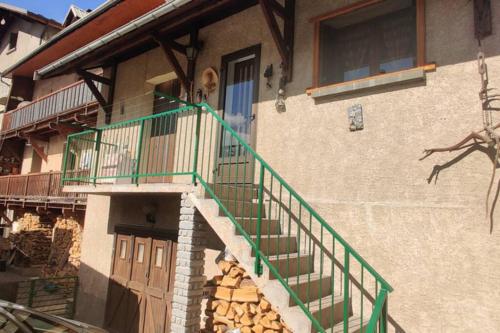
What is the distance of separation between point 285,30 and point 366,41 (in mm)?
1215

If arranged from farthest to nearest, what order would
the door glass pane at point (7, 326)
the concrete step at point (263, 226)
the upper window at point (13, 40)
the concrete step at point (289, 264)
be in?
1. the upper window at point (13, 40)
2. the concrete step at point (263, 226)
3. the concrete step at point (289, 264)
4. the door glass pane at point (7, 326)

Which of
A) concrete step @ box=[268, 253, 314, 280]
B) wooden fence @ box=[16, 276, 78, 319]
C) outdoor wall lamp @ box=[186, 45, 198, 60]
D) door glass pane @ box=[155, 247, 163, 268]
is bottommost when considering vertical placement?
wooden fence @ box=[16, 276, 78, 319]

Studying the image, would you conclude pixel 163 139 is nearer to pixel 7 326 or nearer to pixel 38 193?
pixel 7 326

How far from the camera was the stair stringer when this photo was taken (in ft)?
11.0

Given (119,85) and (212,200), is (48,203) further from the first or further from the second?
(212,200)

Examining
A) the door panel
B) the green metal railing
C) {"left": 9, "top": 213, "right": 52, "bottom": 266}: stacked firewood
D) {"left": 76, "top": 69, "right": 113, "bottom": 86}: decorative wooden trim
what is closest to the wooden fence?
the door panel

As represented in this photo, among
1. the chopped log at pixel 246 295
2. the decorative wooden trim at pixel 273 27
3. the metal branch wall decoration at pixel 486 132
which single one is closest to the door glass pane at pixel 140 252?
the chopped log at pixel 246 295

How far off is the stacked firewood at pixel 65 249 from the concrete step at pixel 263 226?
871 centimetres

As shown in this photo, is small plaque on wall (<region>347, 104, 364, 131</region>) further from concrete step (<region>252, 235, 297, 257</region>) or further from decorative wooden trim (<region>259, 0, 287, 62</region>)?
concrete step (<region>252, 235, 297, 257</region>)

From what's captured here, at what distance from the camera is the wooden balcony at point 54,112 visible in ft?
40.1

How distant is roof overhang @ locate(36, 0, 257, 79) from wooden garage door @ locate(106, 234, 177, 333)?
3.74m

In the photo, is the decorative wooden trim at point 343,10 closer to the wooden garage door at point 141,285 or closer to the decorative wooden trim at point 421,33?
the decorative wooden trim at point 421,33

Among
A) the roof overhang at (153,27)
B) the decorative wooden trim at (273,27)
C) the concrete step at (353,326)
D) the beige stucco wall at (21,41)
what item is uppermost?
the beige stucco wall at (21,41)

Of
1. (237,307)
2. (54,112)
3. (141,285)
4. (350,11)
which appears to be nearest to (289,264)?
(237,307)
